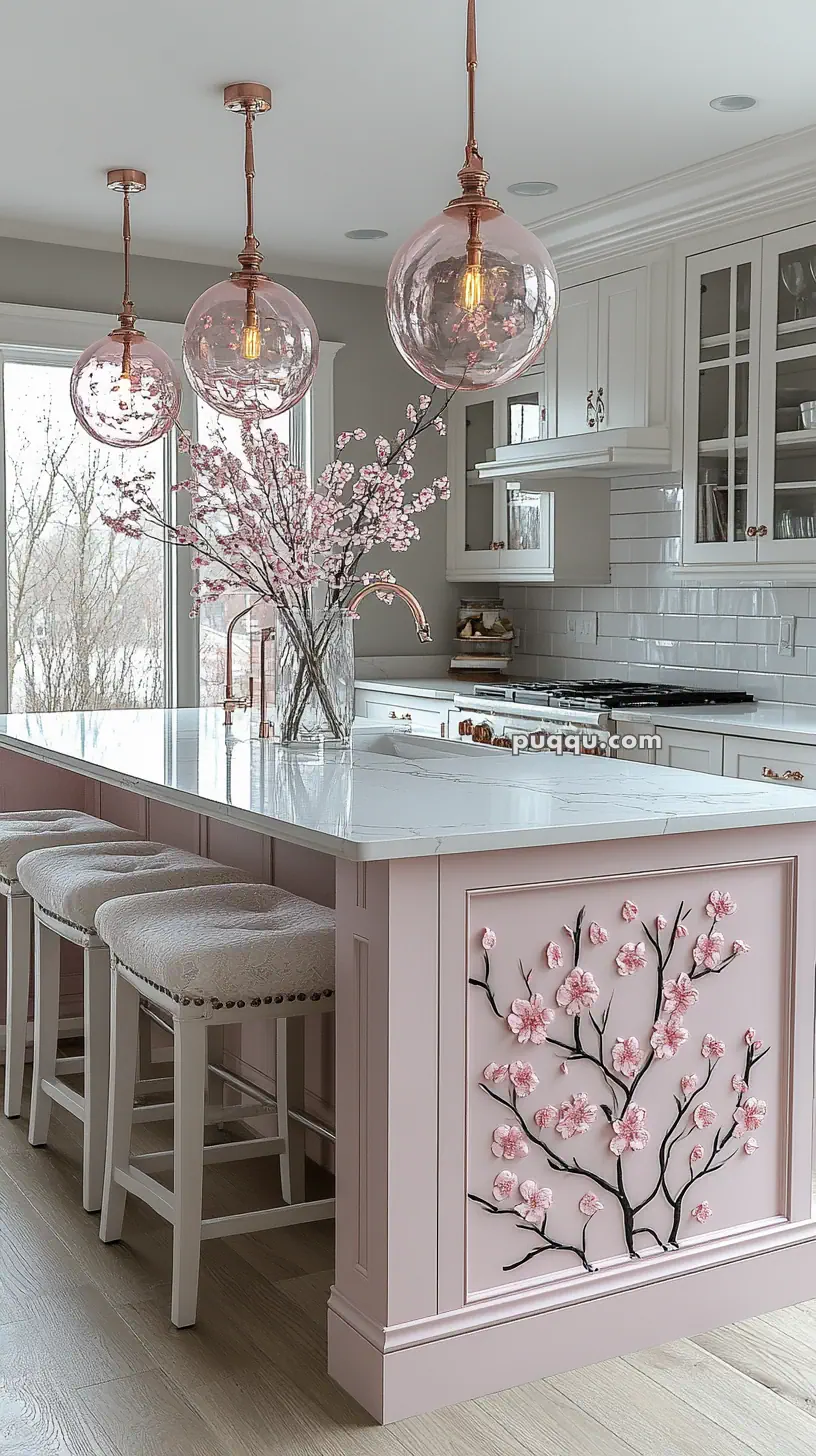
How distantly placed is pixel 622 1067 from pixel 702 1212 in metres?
0.32

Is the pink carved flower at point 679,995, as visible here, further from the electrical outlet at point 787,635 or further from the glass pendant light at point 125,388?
the electrical outlet at point 787,635

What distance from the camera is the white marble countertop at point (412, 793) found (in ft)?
7.08

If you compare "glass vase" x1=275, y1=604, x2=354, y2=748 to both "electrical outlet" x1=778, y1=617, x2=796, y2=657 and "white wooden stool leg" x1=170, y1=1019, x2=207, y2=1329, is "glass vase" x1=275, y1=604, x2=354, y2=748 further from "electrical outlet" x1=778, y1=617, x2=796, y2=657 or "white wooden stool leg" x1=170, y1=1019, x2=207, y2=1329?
"electrical outlet" x1=778, y1=617, x2=796, y2=657

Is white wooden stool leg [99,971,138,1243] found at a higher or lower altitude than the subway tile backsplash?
lower

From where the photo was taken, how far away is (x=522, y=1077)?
7.31ft

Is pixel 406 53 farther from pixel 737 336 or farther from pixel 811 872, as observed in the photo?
pixel 811 872

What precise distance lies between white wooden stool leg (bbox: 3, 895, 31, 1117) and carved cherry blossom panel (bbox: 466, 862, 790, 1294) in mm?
1611

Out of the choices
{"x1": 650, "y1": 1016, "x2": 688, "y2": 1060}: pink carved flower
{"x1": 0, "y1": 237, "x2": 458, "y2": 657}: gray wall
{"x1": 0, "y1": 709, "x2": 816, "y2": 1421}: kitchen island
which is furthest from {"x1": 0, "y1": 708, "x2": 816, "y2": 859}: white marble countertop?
{"x1": 0, "y1": 237, "x2": 458, "y2": 657}: gray wall

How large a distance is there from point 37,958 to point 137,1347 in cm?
108

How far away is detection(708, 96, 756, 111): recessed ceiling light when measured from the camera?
393 centimetres

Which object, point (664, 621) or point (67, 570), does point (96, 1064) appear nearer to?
point (67, 570)

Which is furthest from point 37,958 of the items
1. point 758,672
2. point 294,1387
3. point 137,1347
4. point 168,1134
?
point 758,672

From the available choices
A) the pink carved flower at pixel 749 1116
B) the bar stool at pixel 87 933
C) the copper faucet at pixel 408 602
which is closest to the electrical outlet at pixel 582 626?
the copper faucet at pixel 408 602

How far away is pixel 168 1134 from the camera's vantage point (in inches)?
130
